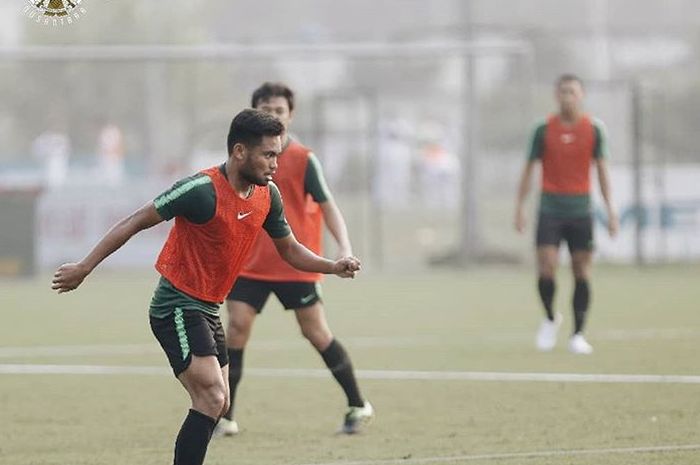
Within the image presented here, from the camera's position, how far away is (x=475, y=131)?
29219mm

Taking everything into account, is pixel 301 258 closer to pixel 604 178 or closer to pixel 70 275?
pixel 70 275

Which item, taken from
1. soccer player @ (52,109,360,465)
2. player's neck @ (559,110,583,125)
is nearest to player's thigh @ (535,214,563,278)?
player's neck @ (559,110,583,125)

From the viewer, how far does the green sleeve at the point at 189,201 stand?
7.98 metres

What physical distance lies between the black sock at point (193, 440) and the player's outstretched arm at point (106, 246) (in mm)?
842

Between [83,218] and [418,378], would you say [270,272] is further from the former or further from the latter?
[83,218]

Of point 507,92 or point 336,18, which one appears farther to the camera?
point 336,18

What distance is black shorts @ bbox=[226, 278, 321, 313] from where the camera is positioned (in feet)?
35.3

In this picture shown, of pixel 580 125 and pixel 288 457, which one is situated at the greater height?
pixel 580 125

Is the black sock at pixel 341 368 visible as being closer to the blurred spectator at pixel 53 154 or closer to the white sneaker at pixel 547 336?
the white sneaker at pixel 547 336

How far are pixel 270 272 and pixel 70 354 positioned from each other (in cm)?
547

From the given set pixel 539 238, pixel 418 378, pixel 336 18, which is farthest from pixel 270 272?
pixel 336 18

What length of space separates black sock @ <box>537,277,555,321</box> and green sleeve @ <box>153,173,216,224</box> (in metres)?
7.79

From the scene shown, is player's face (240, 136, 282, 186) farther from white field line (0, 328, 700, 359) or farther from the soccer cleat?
white field line (0, 328, 700, 359)

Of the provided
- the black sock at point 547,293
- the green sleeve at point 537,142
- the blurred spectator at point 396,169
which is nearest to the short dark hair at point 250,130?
the green sleeve at point 537,142
